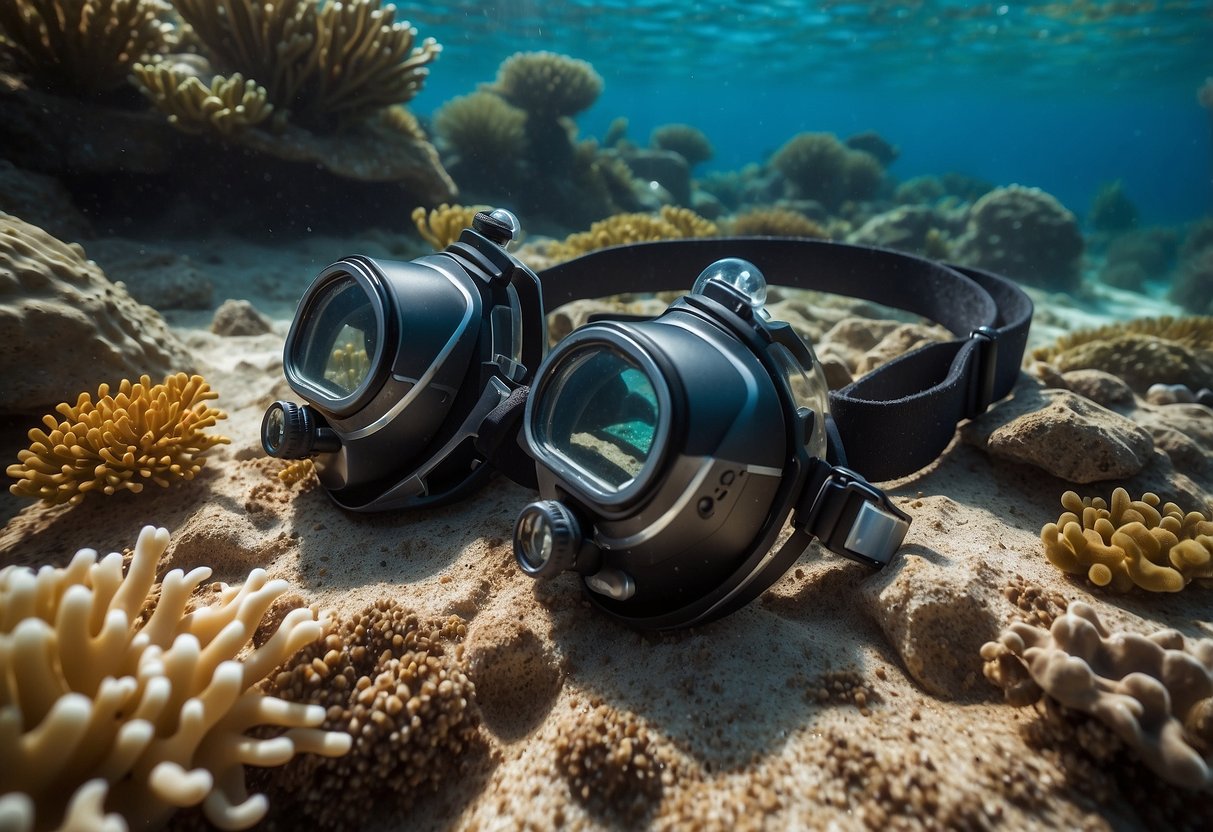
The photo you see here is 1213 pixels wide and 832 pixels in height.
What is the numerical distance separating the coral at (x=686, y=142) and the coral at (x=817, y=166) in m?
2.75

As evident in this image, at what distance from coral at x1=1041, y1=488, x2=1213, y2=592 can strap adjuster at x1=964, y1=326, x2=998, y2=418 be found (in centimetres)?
70

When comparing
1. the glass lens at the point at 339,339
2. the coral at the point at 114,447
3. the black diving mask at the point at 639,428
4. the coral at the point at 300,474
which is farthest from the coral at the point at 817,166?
the coral at the point at 114,447

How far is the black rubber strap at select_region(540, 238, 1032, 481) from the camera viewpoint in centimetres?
242

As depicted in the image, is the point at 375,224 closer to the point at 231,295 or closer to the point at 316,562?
the point at 231,295

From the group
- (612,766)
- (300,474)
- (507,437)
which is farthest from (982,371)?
(300,474)

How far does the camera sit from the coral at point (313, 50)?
593 cm

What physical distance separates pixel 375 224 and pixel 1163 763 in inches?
314

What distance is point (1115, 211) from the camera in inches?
910

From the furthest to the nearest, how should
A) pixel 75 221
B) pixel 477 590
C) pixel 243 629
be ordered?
1. pixel 75 221
2. pixel 477 590
3. pixel 243 629

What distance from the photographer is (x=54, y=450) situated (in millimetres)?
2584

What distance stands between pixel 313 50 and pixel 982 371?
6.65 meters

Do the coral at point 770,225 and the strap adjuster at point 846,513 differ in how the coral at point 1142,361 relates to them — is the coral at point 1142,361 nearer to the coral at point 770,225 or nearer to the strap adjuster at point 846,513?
the strap adjuster at point 846,513

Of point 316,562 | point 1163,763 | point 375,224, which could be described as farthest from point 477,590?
point 375,224

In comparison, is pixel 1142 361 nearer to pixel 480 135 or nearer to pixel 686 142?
pixel 480 135
